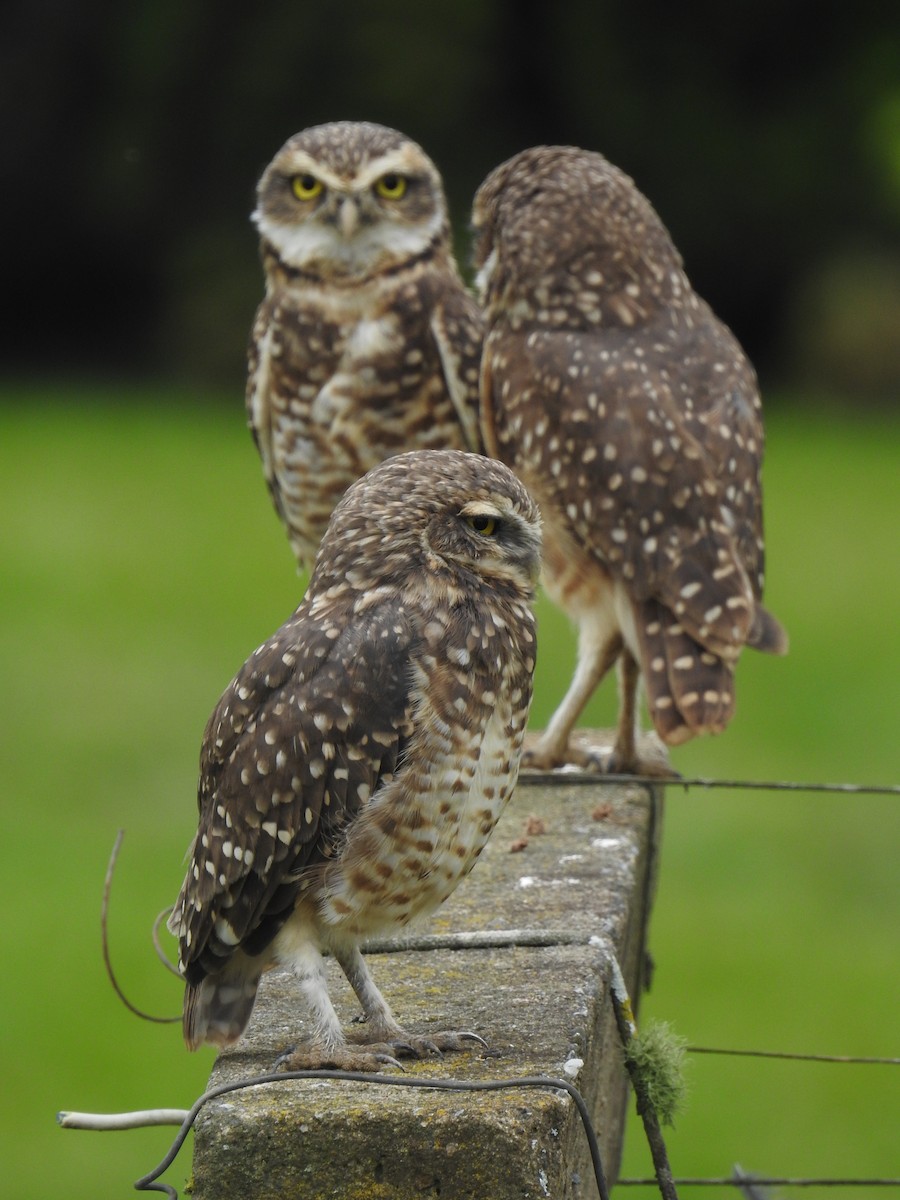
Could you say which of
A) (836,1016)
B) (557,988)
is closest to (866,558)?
(836,1016)

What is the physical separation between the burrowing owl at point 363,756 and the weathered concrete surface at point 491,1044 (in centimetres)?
12

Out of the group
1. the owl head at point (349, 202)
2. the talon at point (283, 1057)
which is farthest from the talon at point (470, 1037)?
the owl head at point (349, 202)

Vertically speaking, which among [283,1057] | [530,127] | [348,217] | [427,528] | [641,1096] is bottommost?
[530,127]

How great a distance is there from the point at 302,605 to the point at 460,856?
0.41 meters

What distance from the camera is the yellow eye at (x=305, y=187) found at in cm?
457

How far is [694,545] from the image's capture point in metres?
4.02

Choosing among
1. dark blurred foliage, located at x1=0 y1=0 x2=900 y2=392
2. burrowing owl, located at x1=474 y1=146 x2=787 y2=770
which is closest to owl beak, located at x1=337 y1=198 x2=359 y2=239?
burrowing owl, located at x1=474 y1=146 x2=787 y2=770

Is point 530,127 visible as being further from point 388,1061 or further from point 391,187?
point 388,1061

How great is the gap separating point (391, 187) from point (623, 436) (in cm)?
96

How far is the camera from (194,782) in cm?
1027

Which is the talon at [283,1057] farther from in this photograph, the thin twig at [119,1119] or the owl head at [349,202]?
the owl head at [349,202]

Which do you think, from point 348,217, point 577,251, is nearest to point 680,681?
point 577,251

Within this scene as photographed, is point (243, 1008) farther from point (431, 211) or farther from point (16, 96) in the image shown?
point (16, 96)

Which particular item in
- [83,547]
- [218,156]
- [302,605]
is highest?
[302,605]
